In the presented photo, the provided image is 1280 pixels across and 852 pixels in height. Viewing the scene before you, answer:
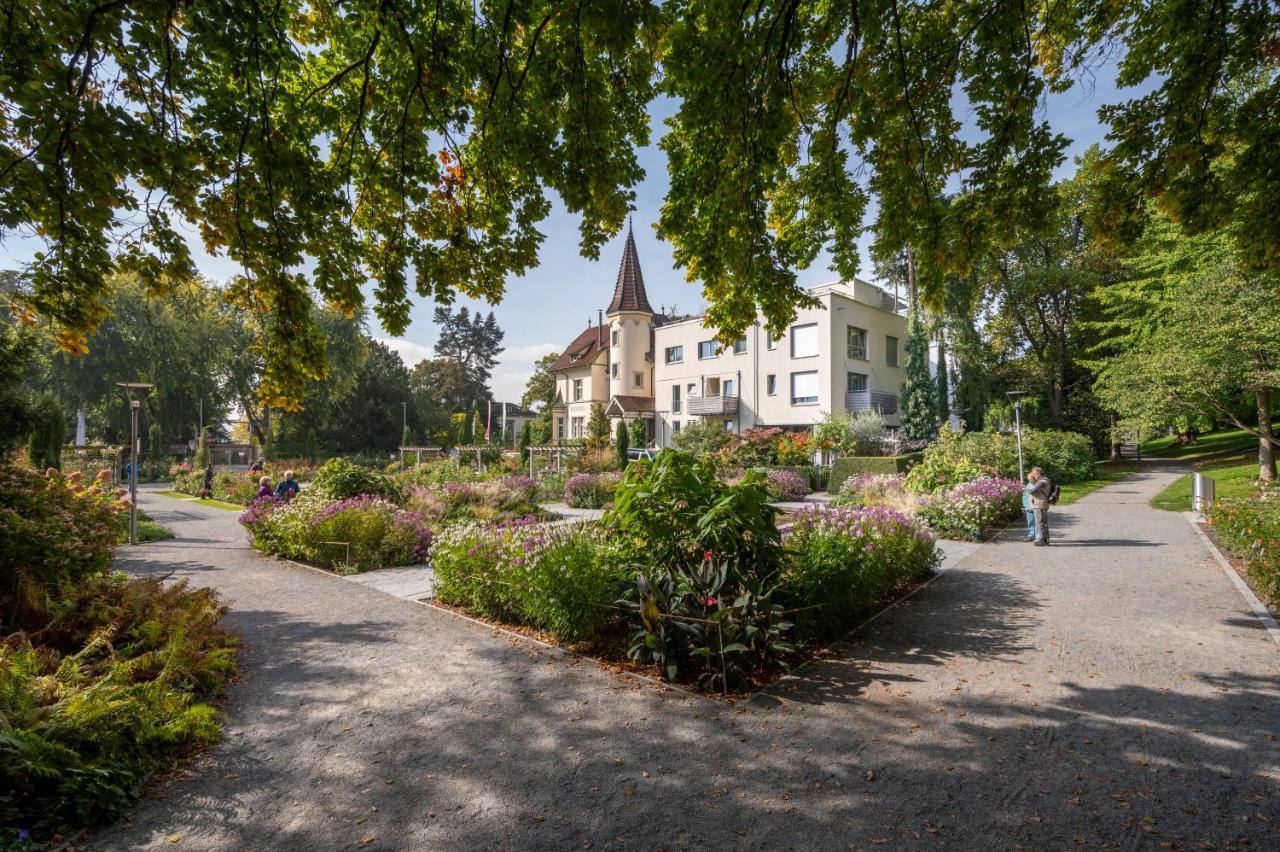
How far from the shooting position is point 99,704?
3564 mm

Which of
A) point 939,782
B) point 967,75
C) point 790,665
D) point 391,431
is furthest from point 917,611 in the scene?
point 391,431

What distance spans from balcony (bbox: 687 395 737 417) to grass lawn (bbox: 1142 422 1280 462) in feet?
74.6

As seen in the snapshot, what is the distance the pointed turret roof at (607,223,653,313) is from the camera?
41375 millimetres

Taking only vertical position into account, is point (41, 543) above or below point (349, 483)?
below

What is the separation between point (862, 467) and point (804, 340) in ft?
40.3

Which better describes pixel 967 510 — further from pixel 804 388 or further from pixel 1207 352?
pixel 804 388

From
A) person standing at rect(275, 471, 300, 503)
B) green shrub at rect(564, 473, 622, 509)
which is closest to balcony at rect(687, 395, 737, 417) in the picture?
green shrub at rect(564, 473, 622, 509)

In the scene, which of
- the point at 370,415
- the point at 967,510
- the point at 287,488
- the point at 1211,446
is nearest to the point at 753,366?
the point at 967,510

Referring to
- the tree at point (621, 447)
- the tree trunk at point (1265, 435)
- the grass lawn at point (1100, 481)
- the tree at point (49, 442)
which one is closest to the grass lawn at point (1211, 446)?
the grass lawn at point (1100, 481)

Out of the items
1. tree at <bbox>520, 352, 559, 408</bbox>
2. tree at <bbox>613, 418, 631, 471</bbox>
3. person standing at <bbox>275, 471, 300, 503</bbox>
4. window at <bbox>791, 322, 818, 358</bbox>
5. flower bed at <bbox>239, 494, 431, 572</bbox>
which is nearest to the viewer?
flower bed at <bbox>239, 494, 431, 572</bbox>

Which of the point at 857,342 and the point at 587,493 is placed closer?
the point at 587,493

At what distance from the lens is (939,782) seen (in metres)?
3.58

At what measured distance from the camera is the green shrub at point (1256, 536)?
7305mm

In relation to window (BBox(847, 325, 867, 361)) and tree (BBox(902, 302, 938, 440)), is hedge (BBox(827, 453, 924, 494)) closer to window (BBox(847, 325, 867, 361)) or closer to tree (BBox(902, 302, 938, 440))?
tree (BBox(902, 302, 938, 440))
